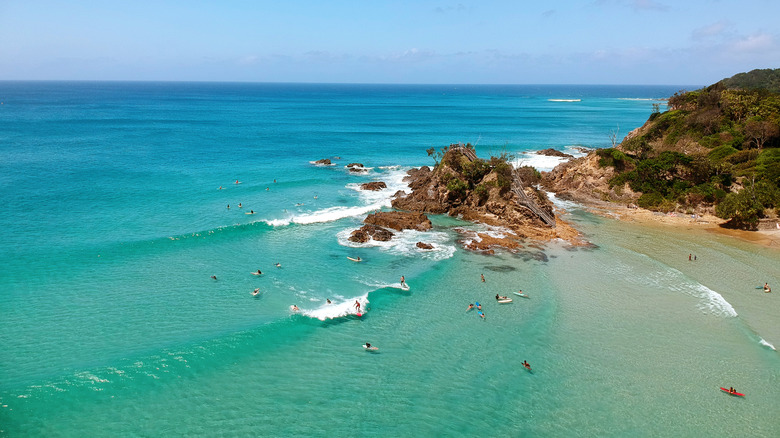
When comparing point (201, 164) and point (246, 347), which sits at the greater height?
point (201, 164)

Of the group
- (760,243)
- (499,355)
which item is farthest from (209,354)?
(760,243)

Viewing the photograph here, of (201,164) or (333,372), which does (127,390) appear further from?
(201,164)

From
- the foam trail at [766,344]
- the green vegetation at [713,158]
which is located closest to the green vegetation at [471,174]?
the green vegetation at [713,158]

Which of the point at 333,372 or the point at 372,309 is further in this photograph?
the point at 372,309

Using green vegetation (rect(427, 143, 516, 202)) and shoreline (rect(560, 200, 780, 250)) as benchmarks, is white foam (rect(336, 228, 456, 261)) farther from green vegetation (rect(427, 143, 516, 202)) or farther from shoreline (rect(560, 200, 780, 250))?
shoreline (rect(560, 200, 780, 250))

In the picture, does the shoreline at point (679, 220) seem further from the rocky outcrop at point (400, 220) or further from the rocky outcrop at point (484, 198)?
the rocky outcrop at point (400, 220)

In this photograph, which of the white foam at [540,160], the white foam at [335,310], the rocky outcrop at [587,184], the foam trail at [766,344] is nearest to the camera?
the foam trail at [766,344]

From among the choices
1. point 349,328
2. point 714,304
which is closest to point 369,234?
point 349,328
